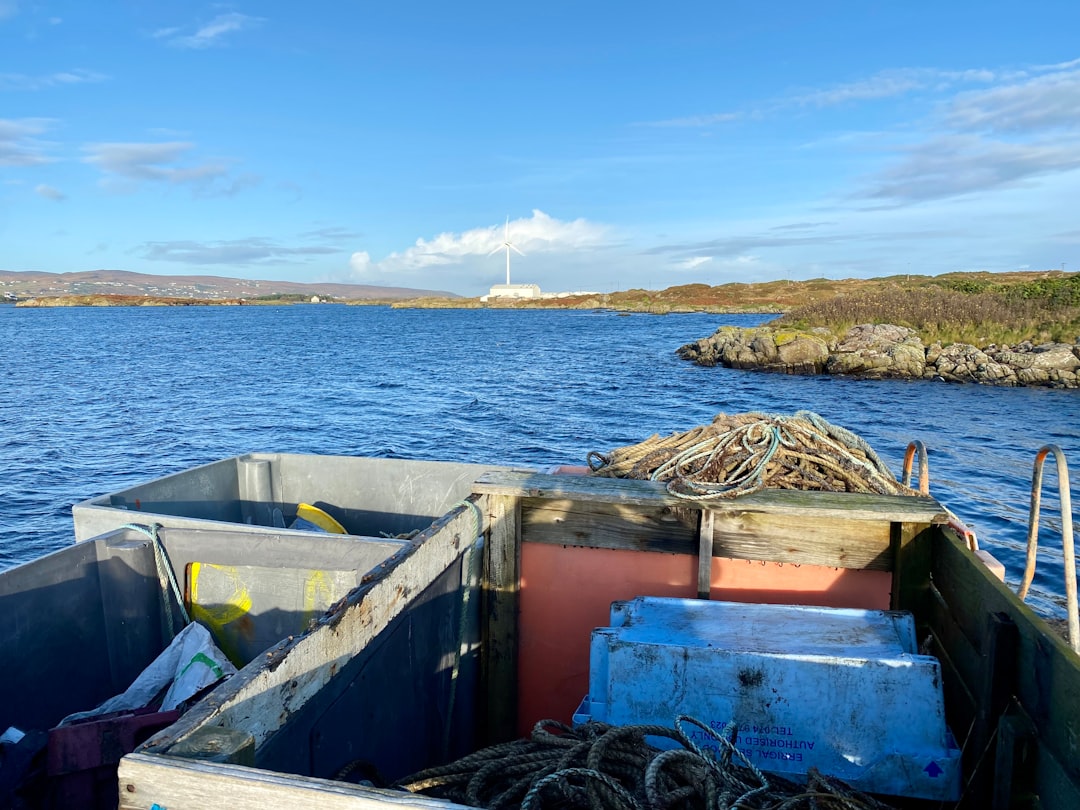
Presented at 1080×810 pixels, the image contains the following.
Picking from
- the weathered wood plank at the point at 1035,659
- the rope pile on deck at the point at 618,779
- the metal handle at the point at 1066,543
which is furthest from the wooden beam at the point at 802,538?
the rope pile on deck at the point at 618,779

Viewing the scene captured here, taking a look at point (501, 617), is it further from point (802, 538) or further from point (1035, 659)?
point (1035, 659)

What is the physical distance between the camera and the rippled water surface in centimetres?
1364

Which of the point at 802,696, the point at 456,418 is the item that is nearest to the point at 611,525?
the point at 802,696

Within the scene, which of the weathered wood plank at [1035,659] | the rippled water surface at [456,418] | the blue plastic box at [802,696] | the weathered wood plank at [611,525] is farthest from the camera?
the rippled water surface at [456,418]

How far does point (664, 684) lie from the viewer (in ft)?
9.12

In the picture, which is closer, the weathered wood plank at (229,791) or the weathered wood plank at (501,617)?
the weathered wood plank at (229,791)

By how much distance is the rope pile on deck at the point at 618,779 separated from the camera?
1985 millimetres

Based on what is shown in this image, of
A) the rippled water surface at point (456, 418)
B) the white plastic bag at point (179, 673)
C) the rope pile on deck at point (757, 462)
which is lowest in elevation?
the rippled water surface at point (456, 418)

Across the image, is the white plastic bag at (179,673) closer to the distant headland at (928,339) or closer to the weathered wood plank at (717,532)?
the weathered wood plank at (717,532)

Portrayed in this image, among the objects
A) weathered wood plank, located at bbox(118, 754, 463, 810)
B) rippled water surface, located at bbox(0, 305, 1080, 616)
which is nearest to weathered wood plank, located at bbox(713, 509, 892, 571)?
weathered wood plank, located at bbox(118, 754, 463, 810)

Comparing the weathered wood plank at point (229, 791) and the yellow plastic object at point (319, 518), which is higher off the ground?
the weathered wood plank at point (229, 791)

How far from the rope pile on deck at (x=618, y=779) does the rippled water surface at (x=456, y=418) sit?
8309 mm

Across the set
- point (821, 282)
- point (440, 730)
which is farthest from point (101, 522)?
point (821, 282)

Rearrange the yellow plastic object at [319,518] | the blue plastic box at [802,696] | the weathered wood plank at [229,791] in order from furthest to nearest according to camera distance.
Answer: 1. the yellow plastic object at [319,518]
2. the blue plastic box at [802,696]
3. the weathered wood plank at [229,791]
